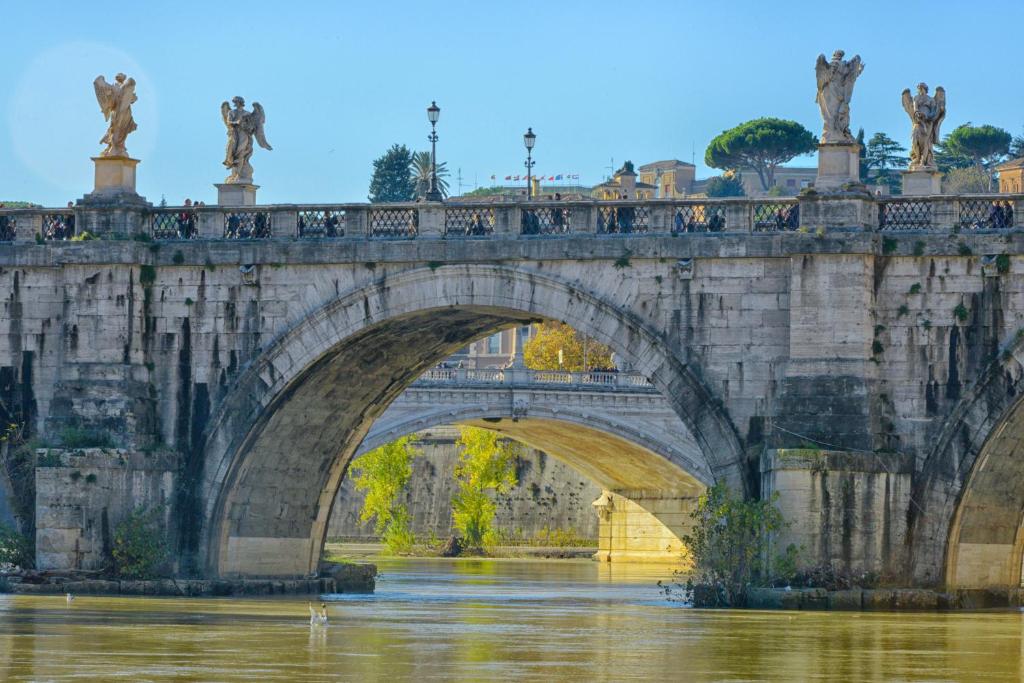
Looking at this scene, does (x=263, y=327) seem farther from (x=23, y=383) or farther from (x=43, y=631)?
(x=43, y=631)

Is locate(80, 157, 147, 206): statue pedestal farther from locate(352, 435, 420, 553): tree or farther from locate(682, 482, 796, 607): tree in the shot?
locate(352, 435, 420, 553): tree

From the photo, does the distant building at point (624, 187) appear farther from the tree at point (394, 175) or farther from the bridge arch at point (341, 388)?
the bridge arch at point (341, 388)

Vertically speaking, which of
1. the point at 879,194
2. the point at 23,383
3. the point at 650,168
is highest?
the point at 650,168

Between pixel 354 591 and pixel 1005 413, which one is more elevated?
pixel 1005 413

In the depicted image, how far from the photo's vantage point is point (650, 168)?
559 ft

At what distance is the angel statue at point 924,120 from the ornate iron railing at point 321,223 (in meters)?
11.1

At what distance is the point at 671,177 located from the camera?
16125 centimetres

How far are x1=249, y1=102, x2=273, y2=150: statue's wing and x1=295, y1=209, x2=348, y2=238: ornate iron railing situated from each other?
2186mm

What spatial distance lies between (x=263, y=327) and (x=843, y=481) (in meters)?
12.2

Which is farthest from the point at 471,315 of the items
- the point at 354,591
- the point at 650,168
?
the point at 650,168

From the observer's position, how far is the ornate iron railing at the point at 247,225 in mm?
47875

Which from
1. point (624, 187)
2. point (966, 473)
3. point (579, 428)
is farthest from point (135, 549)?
point (624, 187)

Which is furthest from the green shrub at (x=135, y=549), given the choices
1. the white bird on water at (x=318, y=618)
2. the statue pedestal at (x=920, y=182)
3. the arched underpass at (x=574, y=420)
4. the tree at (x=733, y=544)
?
the arched underpass at (x=574, y=420)

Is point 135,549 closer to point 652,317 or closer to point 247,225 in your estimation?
point 247,225
